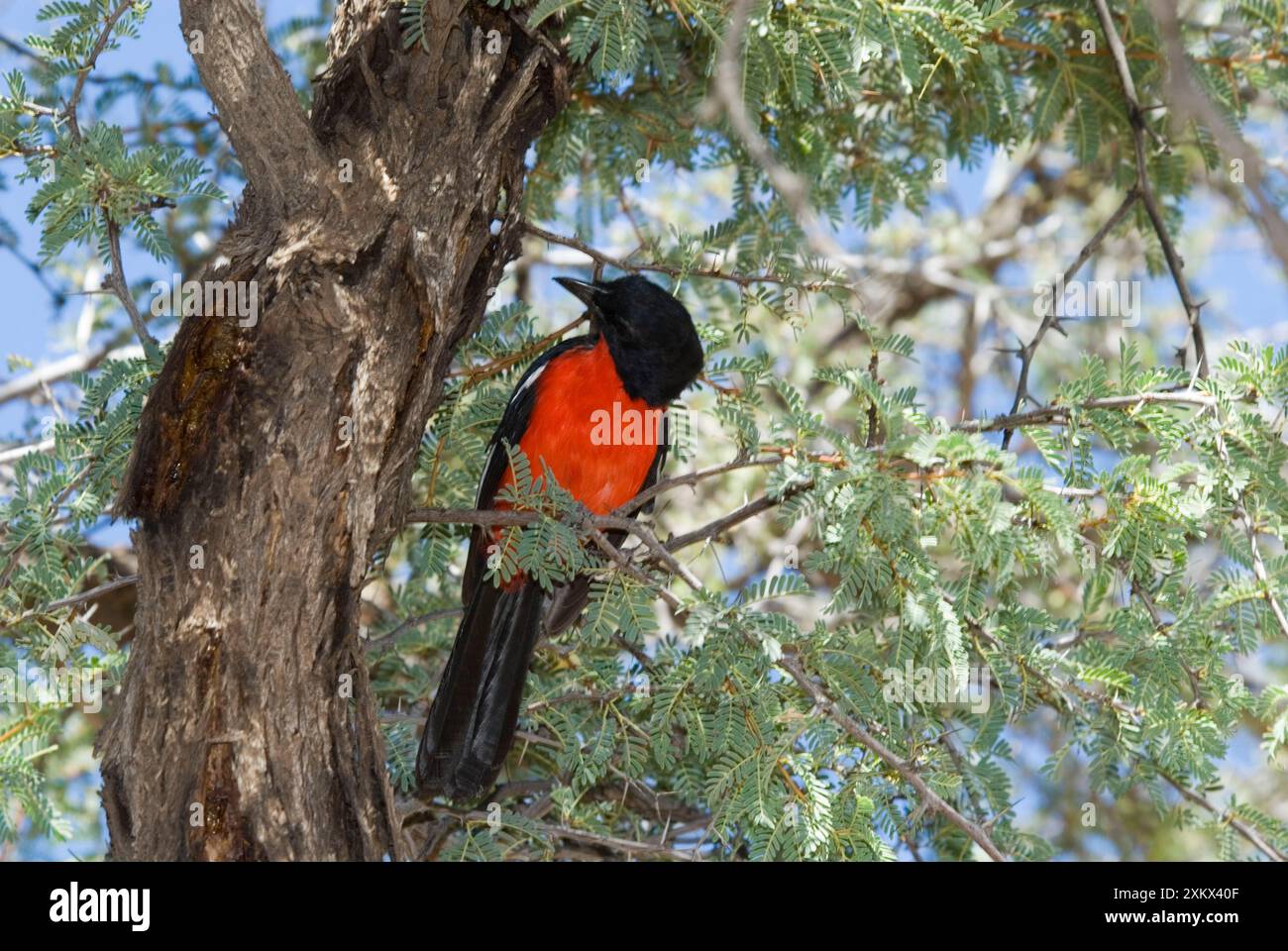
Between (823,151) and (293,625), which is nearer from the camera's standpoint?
(293,625)

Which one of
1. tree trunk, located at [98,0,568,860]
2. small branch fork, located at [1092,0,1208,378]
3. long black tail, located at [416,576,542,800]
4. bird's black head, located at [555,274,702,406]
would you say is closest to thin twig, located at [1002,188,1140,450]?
small branch fork, located at [1092,0,1208,378]

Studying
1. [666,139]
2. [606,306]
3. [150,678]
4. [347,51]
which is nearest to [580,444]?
[606,306]

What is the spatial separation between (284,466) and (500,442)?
133cm

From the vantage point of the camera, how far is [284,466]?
3086 millimetres

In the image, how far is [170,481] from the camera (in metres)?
3.07

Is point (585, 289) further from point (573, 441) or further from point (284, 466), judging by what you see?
point (284, 466)

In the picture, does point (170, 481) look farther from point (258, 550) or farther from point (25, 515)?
point (25, 515)

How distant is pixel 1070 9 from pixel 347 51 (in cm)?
290

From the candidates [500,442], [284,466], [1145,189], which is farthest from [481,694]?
[1145,189]

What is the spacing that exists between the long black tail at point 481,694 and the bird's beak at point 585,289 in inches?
45.9

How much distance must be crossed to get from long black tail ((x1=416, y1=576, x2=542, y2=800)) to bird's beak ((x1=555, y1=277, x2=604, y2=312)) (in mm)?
1166

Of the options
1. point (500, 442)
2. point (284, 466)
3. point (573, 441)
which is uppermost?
point (573, 441)

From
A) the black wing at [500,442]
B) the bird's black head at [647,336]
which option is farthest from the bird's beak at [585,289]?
the black wing at [500,442]

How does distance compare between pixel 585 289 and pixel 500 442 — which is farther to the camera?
pixel 585 289
